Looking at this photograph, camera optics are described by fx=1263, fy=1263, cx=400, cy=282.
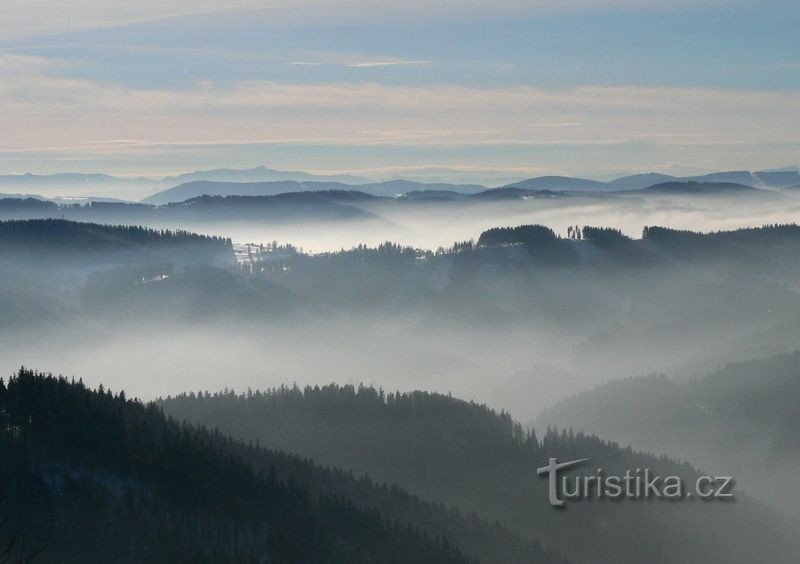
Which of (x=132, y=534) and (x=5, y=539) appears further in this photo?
(x=132, y=534)

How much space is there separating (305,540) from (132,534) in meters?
28.8

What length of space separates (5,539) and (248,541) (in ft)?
123

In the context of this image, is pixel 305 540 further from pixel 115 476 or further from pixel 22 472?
pixel 22 472

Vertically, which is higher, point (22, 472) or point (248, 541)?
point (22, 472)

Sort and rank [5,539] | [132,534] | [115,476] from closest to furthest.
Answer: [5,539] → [132,534] → [115,476]

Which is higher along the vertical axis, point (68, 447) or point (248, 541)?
point (68, 447)

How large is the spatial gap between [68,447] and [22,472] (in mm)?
10968

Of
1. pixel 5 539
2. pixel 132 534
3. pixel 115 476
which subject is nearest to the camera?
pixel 5 539

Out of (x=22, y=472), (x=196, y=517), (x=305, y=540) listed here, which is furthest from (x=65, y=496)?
(x=305, y=540)

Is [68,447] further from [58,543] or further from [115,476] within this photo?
[58,543]

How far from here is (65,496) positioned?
189m

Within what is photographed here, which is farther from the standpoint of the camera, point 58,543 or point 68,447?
point 68,447

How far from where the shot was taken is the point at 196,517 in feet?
640

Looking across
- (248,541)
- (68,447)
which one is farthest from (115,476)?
(248,541)
